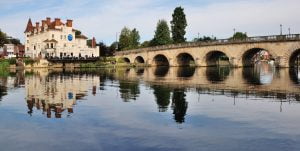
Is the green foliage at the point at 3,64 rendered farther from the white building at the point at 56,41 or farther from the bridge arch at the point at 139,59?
the bridge arch at the point at 139,59

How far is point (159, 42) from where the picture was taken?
116 meters

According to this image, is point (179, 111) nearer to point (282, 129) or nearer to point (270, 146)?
point (282, 129)

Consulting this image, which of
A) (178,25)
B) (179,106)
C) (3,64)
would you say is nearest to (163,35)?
(178,25)

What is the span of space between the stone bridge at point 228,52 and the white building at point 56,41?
14.7 m

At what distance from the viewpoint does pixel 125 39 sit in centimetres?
13575

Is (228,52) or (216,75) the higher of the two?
(228,52)

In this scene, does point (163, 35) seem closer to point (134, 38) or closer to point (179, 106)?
point (134, 38)

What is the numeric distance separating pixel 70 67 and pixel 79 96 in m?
67.9

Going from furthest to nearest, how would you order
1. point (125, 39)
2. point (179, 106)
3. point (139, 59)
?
point (125, 39) < point (139, 59) < point (179, 106)

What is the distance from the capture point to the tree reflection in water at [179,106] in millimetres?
17766

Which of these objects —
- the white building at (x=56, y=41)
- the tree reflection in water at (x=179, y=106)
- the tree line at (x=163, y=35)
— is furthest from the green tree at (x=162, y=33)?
the tree reflection in water at (x=179, y=106)

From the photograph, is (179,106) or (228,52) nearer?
(179,106)

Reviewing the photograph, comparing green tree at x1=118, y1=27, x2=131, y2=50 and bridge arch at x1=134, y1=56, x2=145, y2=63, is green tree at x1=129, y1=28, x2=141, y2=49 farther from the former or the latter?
bridge arch at x1=134, y1=56, x2=145, y2=63

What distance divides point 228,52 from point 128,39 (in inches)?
2455
